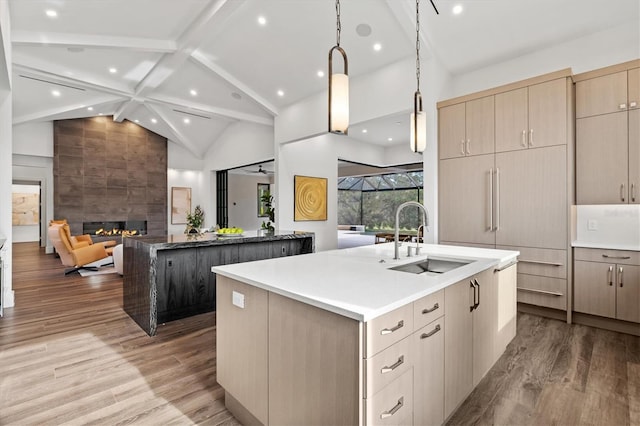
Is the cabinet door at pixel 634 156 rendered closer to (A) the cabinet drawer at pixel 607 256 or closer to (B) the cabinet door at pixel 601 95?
(B) the cabinet door at pixel 601 95

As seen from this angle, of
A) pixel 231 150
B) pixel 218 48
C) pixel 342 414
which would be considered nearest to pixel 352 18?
pixel 218 48

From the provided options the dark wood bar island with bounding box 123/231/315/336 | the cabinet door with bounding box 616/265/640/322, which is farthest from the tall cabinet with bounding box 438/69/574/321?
the dark wood bar island with bounding box 123/231/315/336

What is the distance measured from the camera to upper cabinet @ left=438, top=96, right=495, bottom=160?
3803mm

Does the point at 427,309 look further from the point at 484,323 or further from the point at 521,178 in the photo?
the point at 521,178

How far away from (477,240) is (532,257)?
0.59m

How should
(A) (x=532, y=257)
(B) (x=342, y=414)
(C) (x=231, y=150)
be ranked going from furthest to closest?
(C) (x=231, y=150) < (A) (x=532, y=257) < (B) (x=342, y=414)

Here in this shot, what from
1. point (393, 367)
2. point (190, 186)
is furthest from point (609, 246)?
point (190, 186)

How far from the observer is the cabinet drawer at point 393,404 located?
115cm

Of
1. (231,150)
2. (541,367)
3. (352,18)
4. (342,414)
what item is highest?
(352,18)

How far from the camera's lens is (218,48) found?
5172 mm

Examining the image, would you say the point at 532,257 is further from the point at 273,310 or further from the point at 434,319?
the point at 273,310

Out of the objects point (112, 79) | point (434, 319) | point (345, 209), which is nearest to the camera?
point (434, 319)

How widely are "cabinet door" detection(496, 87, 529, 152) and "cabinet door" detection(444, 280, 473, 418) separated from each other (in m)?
2.56

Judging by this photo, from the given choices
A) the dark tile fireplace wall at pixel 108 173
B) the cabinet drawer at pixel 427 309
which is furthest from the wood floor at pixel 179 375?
the dark tile fireplace wall at pixel 108 173
